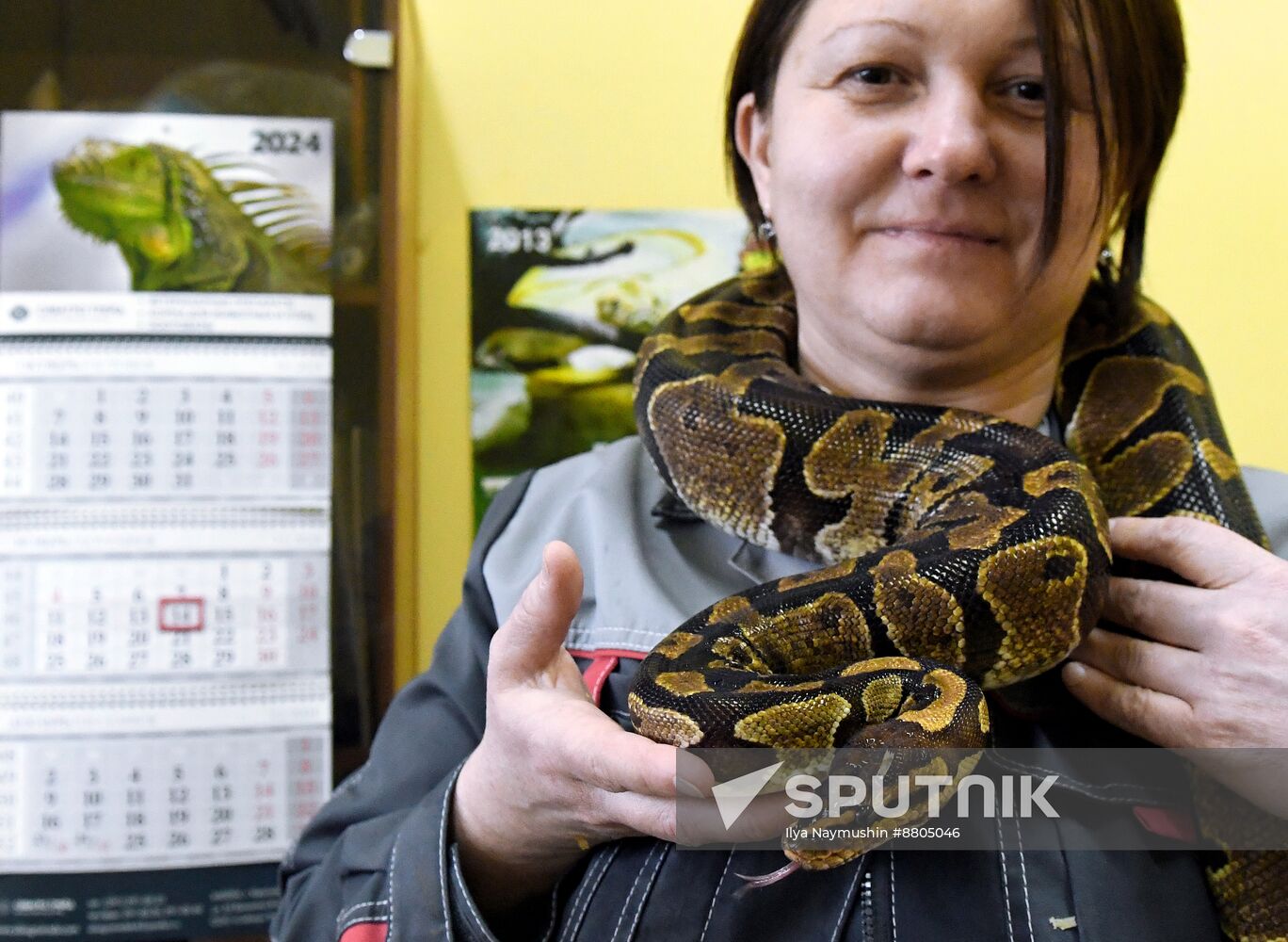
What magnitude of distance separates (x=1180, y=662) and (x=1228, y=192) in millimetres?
1491

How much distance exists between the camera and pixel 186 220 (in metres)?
1.70

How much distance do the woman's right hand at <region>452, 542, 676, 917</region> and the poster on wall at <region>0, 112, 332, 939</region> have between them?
34.3 inches

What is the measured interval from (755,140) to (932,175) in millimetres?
306

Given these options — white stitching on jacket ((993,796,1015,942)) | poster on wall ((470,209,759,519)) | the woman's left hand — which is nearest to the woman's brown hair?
the woman's left hand

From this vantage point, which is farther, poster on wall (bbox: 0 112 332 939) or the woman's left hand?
poster on wall (bbox: 0 112 332 939)

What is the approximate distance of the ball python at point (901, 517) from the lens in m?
0.81

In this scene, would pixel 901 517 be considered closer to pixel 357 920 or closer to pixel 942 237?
pixel 942 237

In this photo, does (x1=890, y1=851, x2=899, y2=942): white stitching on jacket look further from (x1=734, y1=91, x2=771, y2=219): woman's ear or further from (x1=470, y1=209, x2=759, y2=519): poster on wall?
(x1=470, y1=209, x2=759, y2=519): poster on wall

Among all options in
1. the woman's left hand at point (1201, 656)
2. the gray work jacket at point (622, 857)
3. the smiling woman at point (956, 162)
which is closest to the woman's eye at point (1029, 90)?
the smiling woman at point (956, 162)

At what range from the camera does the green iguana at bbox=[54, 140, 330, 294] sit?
66.2 inches

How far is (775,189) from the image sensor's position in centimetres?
111

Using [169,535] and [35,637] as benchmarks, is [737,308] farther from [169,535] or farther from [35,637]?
[35,637]

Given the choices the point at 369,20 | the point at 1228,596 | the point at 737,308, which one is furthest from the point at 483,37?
the point at 1228,596

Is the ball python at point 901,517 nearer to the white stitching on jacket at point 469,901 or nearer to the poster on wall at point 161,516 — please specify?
the white stitching on jacket at point 469,901
